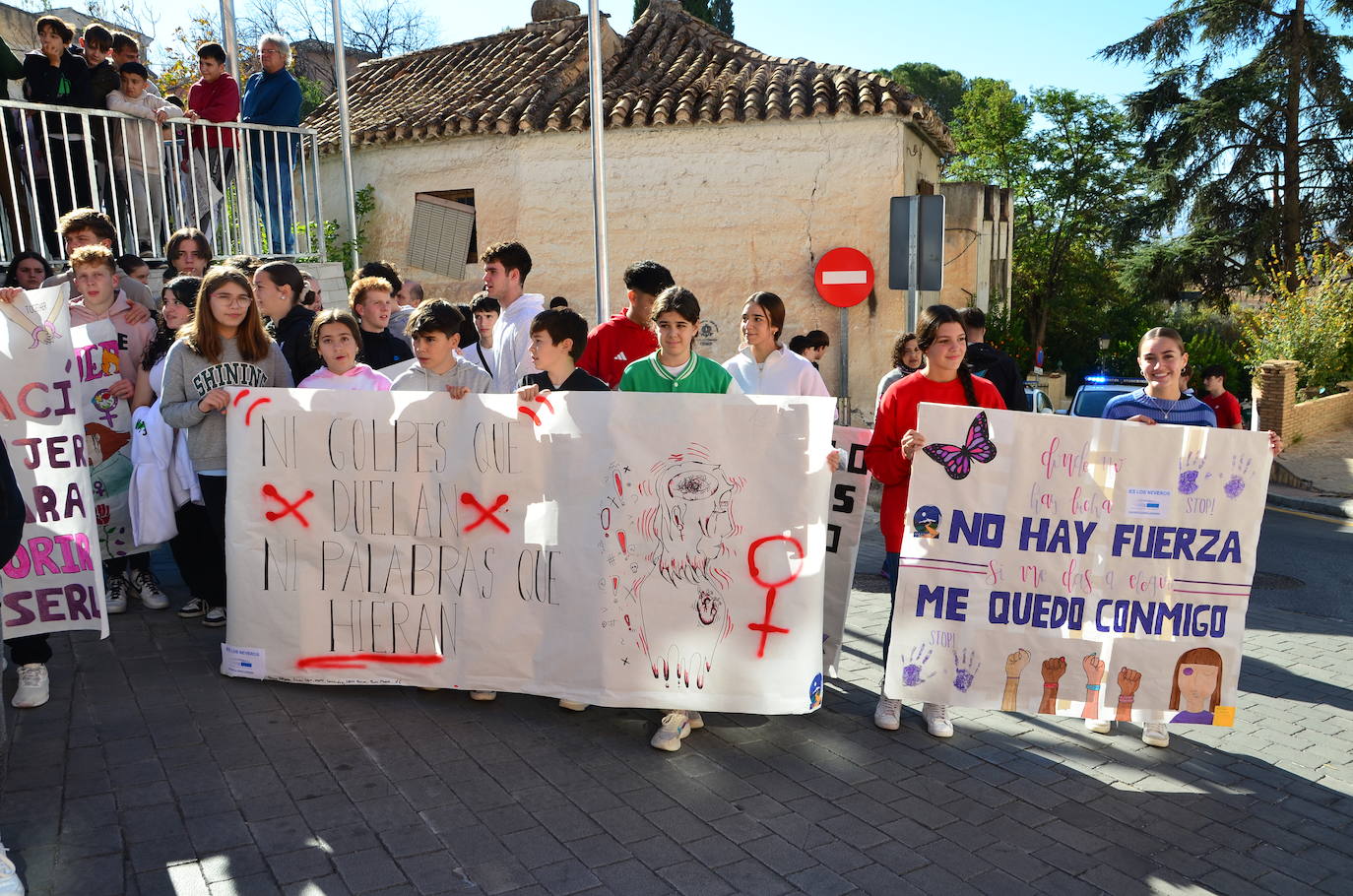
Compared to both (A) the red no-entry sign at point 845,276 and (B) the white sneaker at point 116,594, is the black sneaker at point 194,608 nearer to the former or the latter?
(B) the white sneaker at point 116,594

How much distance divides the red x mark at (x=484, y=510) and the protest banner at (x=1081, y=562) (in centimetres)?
173

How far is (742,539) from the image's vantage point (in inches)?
171

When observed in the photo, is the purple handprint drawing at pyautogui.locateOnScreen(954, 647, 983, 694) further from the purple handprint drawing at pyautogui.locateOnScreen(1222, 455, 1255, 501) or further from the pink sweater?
the pink sweater

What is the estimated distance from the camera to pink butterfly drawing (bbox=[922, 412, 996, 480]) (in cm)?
441

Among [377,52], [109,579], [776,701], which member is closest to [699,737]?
[776,701]

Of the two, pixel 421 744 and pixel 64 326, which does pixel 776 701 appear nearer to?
pixel 421 744

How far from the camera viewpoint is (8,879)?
9.89 feet

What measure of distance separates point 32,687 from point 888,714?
3.74 m

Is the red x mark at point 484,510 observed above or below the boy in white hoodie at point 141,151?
below

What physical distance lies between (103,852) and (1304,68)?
112 feet

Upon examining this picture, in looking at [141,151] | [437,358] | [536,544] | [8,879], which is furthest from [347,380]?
[141,151]

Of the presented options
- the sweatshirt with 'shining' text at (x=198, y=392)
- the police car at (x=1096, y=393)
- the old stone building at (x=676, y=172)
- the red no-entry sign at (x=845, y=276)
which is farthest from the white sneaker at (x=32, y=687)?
the red no-entry sign at (x=845, y=276)

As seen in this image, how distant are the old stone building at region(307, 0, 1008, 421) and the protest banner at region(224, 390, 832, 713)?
10.9 metres

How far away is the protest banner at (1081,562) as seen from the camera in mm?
4371
